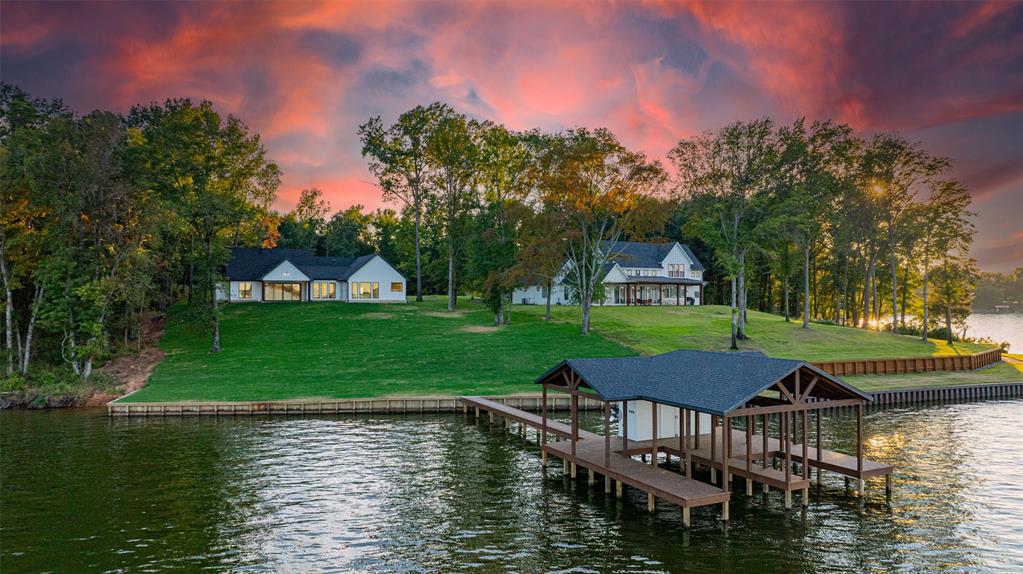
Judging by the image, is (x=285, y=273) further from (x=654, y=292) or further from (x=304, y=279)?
(x=654, y=292)

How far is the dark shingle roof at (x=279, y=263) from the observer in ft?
240

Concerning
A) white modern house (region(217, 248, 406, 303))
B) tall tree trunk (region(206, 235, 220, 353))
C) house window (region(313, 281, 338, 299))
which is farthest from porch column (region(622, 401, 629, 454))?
house window (region(313, 281, 338, 299))

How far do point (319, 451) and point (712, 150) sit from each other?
45.1 metres

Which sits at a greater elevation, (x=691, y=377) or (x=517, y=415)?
(x=691, y=377)

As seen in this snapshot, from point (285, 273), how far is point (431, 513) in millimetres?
60299

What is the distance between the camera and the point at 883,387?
137 ft

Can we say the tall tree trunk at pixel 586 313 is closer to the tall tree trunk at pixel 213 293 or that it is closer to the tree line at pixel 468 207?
the tree line at pixel 468 207

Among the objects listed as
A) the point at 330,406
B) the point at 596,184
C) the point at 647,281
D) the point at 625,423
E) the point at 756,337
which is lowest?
the point at 330,406

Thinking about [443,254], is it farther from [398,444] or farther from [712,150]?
[398,444]

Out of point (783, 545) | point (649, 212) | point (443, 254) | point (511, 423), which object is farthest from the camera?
point (443, 254)

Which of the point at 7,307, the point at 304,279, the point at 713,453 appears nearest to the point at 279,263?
the point at 304,279

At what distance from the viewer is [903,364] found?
157ft

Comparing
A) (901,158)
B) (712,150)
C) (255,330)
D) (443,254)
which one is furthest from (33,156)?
(901,158)

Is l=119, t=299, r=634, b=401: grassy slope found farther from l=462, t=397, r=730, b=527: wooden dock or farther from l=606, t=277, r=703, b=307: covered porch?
l=606, t=277, r=703, b=307: covered porch
